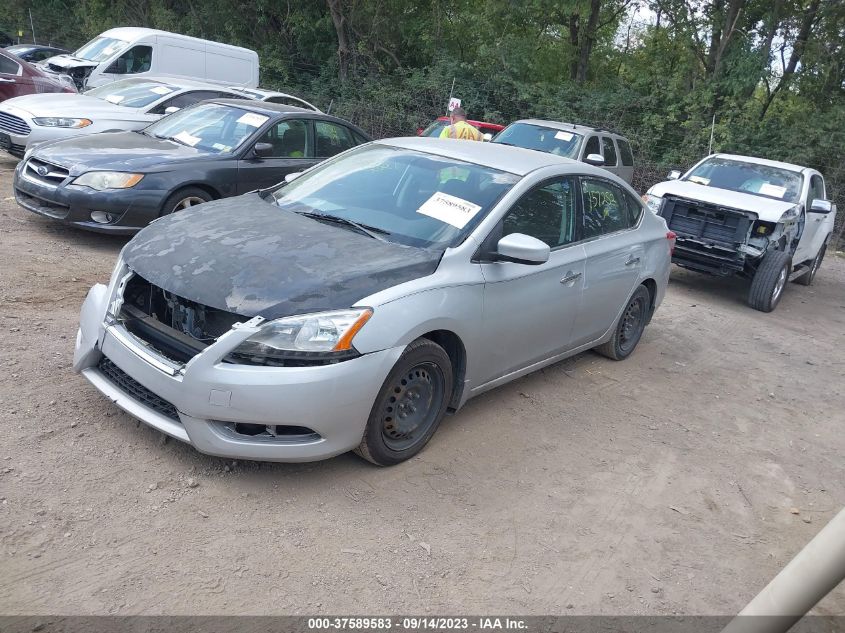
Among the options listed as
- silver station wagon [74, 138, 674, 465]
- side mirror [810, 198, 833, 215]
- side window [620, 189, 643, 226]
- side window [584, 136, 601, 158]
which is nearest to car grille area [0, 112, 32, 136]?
silver station wagon [74, 138, 674, 465]

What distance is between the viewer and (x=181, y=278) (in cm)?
379

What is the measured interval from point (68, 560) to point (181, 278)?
4.71 feet

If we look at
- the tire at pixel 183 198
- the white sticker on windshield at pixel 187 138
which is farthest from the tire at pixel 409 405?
the white sticker on windshield at pixel 187 138

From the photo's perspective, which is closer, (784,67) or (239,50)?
(239,50)

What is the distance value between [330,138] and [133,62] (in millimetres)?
9368

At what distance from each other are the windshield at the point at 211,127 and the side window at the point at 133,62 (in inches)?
337

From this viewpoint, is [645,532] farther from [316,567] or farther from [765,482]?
[316,567]

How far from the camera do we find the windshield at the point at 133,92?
1054 cm

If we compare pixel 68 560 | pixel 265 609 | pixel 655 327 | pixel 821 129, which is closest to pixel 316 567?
pixel 265 609

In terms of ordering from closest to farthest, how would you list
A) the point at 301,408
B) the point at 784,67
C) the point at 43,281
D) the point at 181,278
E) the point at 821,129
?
the point at 301,408
the point at 181,278
the point at 43,281
the point at 821,129
the point at 784,67

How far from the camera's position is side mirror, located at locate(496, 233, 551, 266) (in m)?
4.29

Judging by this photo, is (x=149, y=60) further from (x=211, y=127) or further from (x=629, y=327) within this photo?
(x=629, y=327)

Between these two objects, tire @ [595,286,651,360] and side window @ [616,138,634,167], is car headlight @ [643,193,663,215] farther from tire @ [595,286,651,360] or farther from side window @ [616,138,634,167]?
side window @ [616,138,634,167]

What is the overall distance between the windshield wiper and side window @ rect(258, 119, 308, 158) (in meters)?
3.79
